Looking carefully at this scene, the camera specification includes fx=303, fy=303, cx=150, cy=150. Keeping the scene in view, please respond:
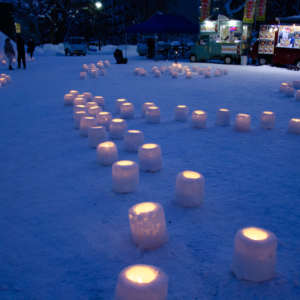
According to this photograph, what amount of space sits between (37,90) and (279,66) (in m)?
14.0

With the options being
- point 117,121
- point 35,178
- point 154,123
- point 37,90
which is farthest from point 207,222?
point 37,90

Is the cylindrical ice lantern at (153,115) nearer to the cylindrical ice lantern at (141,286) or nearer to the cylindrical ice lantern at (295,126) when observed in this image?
the cylindrical ice lantern at (295,126)

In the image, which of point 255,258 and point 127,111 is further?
point 127,111

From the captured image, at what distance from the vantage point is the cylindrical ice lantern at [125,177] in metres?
2.81

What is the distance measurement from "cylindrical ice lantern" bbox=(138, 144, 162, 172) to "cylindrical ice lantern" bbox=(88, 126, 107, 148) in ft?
3.17

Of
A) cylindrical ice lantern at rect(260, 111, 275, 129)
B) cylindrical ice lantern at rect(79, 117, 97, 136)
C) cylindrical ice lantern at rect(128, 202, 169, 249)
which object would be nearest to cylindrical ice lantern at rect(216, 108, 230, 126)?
cylindrical ice lantern at rect(260, 111, 275, 129)

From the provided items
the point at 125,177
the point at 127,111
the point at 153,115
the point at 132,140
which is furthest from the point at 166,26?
the point at 125,177

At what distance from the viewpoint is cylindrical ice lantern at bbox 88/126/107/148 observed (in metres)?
4.11

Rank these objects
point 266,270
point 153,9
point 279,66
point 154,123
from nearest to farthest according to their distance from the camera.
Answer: point 266,270
point 154,123
point 279,66
point 153,9

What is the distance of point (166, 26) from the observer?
62.1 feet

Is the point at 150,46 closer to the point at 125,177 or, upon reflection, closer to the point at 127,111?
the point at 127,111

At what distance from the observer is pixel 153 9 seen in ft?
127

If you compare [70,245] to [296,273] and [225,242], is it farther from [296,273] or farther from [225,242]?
[296,273]

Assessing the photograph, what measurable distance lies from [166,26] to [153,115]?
49.8 feet
